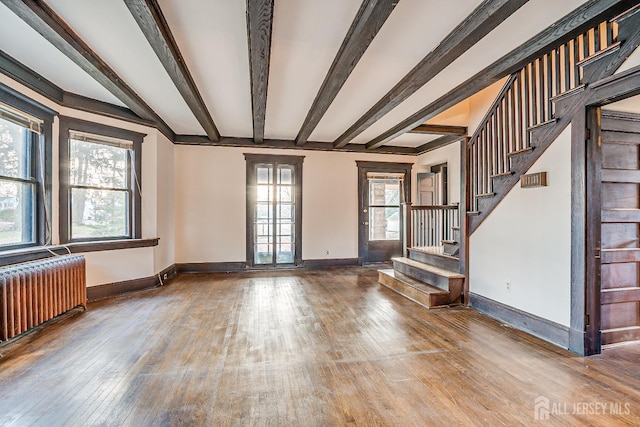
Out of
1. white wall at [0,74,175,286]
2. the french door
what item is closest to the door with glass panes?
the french door

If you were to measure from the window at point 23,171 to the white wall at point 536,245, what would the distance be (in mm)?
5462

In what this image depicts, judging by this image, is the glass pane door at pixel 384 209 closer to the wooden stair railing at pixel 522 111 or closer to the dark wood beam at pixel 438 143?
the dark wood beam at pixel 438 143

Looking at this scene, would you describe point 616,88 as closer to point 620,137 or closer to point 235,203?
point 620,137

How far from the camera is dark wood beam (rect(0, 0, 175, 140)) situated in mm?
2102

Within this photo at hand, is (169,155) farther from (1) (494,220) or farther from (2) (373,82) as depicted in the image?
(1) (494,220)

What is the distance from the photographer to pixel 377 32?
2.40m

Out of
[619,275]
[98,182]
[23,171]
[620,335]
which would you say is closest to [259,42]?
[23,171]

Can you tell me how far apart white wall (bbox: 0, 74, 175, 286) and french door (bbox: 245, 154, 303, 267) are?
5.05ft

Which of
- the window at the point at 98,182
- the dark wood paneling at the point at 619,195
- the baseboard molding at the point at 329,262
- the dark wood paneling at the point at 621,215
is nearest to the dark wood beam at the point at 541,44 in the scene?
the dark wood paneling at the point at 619,195

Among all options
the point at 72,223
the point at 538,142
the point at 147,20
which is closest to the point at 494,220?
the point at 538,142

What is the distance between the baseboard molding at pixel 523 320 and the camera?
2.77 metres

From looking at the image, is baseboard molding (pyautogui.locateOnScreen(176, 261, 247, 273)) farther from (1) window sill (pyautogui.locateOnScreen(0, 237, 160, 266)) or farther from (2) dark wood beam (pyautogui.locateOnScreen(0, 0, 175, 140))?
(2) dark wood beam (pyautogui.locateOnScreen(0, 0, 175, 140))

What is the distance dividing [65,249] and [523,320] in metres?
5.56

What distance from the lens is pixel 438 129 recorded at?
17.4 ft
